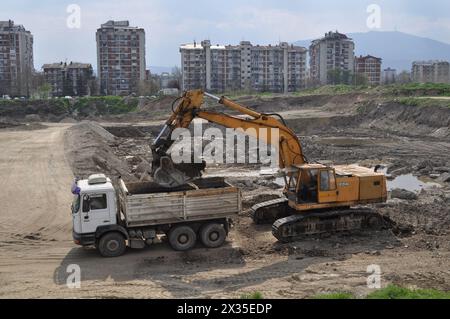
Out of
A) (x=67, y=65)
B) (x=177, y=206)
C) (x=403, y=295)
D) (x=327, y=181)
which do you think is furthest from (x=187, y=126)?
(x=67, y=65)

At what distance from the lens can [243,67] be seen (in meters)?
121

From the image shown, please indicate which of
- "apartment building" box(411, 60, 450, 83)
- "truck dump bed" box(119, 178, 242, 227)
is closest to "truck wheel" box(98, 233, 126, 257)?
"truck dump bed" box(119, 178, 242, 227)

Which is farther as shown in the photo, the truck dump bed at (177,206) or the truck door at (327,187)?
the truck door at (327,187)

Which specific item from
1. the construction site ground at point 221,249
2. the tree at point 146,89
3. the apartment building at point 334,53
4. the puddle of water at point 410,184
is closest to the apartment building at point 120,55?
the tree at point 146,89

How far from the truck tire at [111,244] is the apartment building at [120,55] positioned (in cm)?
9817

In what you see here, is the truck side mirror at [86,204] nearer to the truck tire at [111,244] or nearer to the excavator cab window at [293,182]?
the truck tire at [111,244]

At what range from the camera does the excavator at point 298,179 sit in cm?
1502

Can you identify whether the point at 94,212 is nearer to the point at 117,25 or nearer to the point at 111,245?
the point at 111,245

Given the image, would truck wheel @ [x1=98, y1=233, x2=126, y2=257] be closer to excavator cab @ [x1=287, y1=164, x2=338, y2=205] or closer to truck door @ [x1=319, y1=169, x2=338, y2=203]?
excavator cab @ [x1=287, y1=164, x2=338, y2=205]

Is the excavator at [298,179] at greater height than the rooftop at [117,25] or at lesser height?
lesser

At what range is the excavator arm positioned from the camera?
14.8 meters

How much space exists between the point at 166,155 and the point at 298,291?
5463 millimetres

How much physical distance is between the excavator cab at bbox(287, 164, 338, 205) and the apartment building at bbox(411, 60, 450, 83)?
139m
